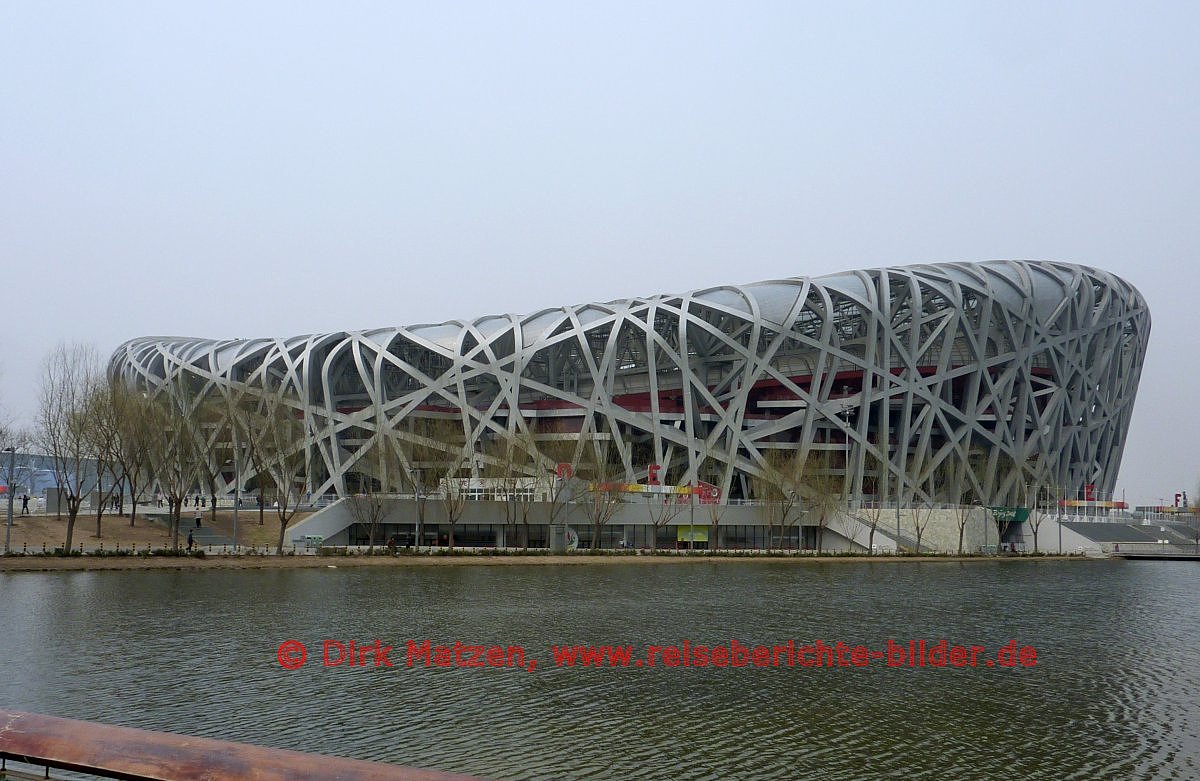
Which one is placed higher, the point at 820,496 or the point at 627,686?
the point at 820,496

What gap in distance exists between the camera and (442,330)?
8081 centimetres

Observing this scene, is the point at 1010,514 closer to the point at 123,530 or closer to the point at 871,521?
the point at 871,521

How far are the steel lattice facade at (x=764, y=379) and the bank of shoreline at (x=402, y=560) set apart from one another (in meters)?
11.5

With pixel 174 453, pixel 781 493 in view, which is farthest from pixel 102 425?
→ pixel 781 493

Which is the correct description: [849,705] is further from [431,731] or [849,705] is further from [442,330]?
[442,330]

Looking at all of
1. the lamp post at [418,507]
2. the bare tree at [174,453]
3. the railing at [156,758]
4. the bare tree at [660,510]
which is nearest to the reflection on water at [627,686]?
the railing at [156,758]

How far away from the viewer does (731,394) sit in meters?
76.9

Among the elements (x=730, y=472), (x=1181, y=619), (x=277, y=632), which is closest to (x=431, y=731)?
(x=277, y=632)

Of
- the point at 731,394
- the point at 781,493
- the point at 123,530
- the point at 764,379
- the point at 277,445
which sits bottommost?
the point at 123,530

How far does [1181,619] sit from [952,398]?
52.6 m

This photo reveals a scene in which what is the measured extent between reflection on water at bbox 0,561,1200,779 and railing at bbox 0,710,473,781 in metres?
4.13

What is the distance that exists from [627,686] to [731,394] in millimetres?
59475

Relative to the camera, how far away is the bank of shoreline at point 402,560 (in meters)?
41.5

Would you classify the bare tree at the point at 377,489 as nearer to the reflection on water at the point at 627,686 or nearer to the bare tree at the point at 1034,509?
the reflection on water at the point at 627,686
